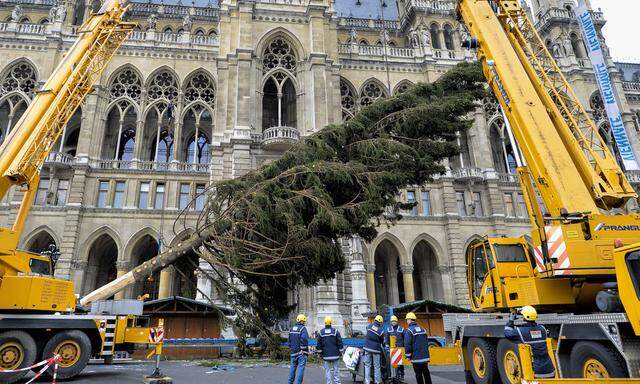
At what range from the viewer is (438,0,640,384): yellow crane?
6066mm

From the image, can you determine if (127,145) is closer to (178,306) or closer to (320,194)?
(178,306)

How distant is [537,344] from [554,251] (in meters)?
1.94

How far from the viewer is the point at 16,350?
32.0 feet

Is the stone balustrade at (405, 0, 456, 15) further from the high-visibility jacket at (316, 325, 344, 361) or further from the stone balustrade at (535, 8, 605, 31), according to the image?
the high-visibility jacket at (316, 325, 344, 361)

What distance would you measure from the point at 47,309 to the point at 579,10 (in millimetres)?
18048

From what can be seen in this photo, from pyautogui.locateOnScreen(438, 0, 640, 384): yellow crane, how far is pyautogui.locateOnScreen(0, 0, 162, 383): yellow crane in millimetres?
7865

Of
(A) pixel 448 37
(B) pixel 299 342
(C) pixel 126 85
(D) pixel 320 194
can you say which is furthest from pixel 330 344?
(A) pixel 448 37

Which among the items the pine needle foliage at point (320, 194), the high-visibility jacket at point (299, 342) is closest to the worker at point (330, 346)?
the high-visibility jacket at point (299, 342)

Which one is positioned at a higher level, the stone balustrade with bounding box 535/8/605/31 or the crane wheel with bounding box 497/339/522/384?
the stone balustrade with bounding box 535/8/605/31

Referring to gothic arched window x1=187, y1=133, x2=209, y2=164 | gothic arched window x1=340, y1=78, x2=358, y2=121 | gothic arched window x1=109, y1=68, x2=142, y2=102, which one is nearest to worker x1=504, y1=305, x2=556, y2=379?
gothic arched window x1=340, y1=78, x2=358, y2=121

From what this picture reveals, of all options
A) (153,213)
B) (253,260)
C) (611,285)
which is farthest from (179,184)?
(611,285)

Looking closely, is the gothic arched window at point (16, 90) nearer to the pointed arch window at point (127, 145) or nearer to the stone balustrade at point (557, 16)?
the pointed arch window at point (127, 145)

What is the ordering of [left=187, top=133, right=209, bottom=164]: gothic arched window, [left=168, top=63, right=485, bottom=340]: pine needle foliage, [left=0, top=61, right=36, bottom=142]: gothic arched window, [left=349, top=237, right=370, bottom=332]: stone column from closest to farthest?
1. [left=168, top=63, right=485, bottom=340]: pine needle foliage
2. [left=349, top=237, right=370, bottom=332]: stone column
3. [left=0, top=61, right=36, bottom=142]: gothic arched window
4. [left=187, top=133, right=209, bottom=164]: gothic arched window

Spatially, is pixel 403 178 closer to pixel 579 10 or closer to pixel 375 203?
pixel 375 203
